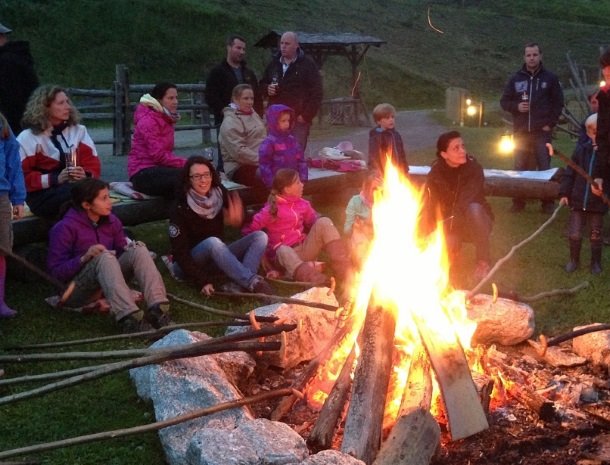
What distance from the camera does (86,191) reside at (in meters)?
6.34

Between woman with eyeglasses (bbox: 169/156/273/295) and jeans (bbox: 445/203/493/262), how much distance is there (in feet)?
5.70

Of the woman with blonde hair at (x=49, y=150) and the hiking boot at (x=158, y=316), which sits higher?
the woman with blonde hair at (x=49, y=150)

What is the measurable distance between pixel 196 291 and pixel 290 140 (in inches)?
91.1

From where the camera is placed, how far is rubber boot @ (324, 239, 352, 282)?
7426 mm

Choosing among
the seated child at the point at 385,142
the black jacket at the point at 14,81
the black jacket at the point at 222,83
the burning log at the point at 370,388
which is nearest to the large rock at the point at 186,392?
the burning log at the point at 370,388

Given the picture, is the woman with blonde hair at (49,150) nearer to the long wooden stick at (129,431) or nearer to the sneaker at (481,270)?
the long wooden stick at (129,431)

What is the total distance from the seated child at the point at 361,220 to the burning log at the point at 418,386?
299cm

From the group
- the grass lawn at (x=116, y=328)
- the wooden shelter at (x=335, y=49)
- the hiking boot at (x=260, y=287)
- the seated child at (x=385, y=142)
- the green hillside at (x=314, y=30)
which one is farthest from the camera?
the green hillside at (x=314, y=30)

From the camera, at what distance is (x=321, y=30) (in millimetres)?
36500

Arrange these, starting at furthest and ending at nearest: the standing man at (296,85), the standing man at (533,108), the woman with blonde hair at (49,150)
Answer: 1. the standing man at (533,108)
2. the standing man at (296,85)
3. the woman with blonde hair at (49,150)

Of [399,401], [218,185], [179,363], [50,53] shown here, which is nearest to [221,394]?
[179,363]

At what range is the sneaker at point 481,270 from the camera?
23.6ft

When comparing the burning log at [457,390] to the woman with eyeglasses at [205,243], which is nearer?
the burning log at [457,390]

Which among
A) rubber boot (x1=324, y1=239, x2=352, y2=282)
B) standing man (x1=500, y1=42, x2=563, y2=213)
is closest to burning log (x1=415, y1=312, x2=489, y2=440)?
rubber boot (x1=324, y1=239, x2=352, y2=282)
